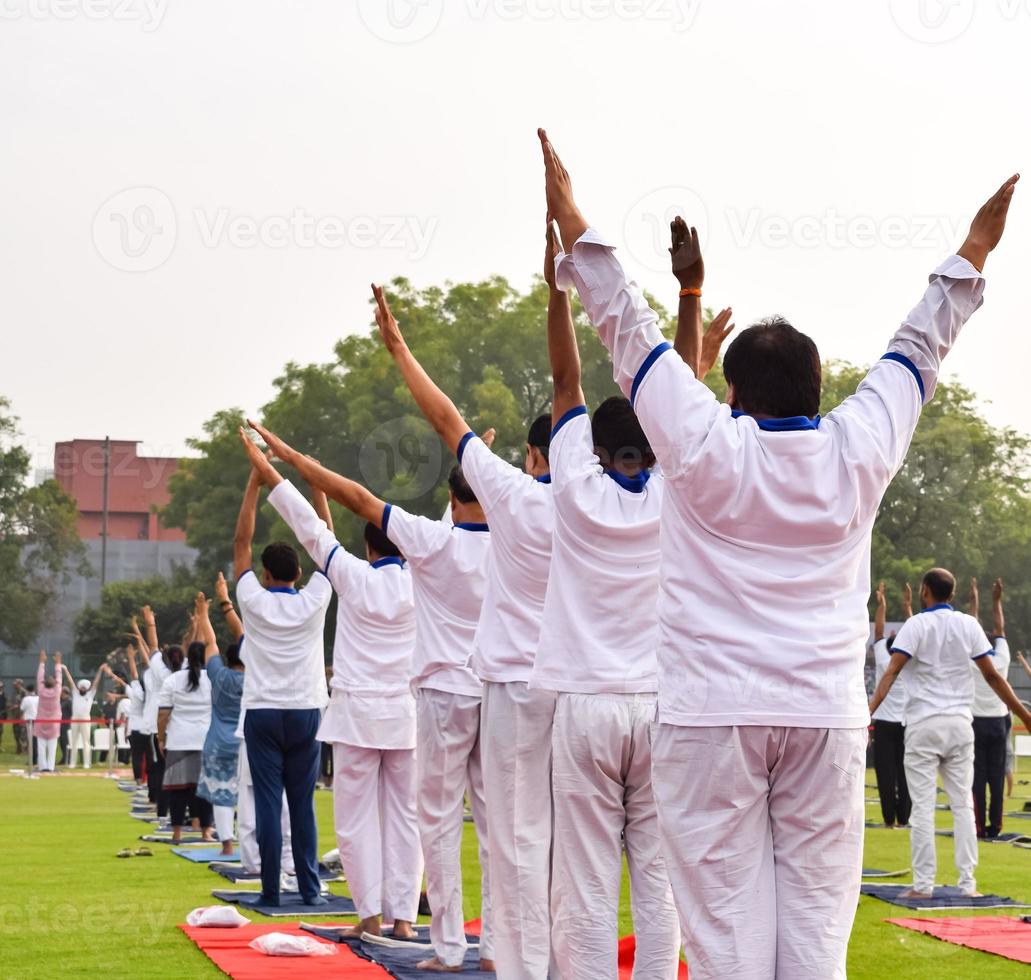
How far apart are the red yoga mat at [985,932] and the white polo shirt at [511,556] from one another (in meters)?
3.96

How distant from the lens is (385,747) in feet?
32.7

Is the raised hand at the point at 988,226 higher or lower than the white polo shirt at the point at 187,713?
higher

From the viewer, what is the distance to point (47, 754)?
36125mm

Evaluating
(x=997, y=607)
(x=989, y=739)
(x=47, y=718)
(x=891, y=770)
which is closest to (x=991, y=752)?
(x=989, y=739)

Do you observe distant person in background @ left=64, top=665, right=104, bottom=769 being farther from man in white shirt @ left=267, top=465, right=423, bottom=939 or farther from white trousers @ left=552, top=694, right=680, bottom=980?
white trousers @ left=552, top=694, right=680, bottom=980

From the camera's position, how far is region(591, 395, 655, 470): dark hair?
585 centimetres

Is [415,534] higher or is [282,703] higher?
[415,534]

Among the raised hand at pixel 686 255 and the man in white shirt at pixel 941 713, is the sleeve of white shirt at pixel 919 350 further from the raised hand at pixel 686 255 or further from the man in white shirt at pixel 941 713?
the man in white shirt at pixel 941 713

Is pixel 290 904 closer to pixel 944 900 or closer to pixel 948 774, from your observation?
pixel 944 900

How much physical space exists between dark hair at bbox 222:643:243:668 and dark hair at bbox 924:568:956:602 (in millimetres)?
5866

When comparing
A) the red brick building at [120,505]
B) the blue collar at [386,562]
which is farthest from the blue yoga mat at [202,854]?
the red brick building at [120,505]

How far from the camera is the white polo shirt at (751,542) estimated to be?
13.1 ft

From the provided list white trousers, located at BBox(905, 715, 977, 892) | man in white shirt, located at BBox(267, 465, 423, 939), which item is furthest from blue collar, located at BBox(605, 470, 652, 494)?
white trousers, located at BBox(905, 715, 977, 892)

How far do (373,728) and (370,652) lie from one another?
493mm
